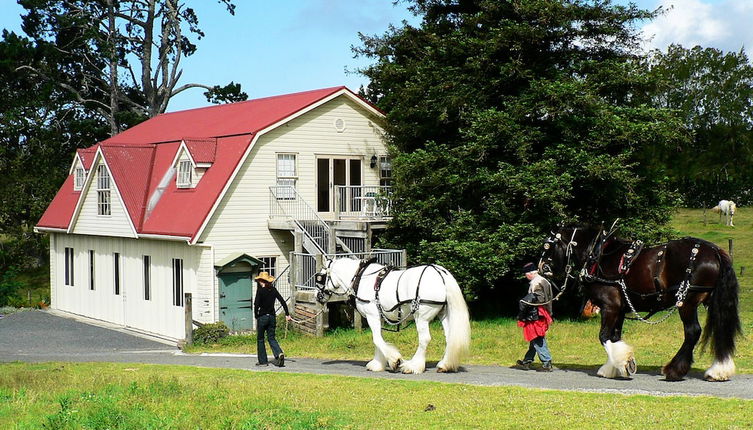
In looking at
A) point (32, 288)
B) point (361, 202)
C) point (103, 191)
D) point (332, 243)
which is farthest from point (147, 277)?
point (32, 288)

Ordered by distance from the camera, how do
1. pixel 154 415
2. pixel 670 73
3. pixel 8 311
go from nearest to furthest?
pixel 154 415 < pixel 8 311 < pixel 670 73

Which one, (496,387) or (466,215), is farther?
(466,215)

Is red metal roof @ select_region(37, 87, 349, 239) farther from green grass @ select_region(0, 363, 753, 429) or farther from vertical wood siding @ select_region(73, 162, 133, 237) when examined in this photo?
green grass @ select_region(0, 363, 753, 429)

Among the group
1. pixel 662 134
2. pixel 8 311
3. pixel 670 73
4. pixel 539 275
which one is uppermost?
pixel 670 73

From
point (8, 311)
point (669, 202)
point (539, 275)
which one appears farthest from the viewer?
point (8, 311)

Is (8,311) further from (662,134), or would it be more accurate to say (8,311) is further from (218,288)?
(662,134)

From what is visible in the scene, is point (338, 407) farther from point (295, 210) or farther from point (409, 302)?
point (295, 210)

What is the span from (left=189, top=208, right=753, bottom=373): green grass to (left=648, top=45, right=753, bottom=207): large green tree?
3292cm

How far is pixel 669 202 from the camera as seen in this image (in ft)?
89.2

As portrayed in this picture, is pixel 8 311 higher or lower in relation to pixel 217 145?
lower

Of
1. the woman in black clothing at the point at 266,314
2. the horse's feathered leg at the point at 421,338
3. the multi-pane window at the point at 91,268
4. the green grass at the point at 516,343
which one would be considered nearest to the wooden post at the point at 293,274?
the green grass at the point at 516,343

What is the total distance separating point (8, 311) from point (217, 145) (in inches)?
544

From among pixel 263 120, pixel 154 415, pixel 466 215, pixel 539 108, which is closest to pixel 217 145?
pixel 263 120

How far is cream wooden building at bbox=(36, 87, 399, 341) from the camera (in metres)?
27.8
